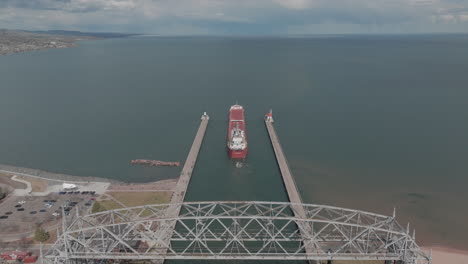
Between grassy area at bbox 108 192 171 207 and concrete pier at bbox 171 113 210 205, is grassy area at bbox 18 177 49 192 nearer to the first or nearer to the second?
grassy area at bbox 108 192 171 207

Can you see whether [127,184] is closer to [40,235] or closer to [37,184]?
[37,184]

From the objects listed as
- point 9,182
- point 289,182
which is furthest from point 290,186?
point 9,182

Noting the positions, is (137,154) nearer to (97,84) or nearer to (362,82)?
(97,84)

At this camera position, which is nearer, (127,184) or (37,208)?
(37,208)

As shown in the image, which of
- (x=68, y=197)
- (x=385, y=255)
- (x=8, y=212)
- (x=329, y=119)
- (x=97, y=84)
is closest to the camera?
(x=385, y=255)

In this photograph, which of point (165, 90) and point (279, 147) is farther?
point (165, 90)

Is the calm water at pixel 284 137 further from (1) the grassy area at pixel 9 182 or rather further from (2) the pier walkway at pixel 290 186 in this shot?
(1) the grassy area at pixel 9 182

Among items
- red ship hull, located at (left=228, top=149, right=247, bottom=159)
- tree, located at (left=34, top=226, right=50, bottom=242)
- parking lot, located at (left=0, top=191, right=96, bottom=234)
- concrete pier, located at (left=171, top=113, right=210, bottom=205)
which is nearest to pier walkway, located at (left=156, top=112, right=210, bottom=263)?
concrete pier, located at (left=171, top=113, right=210, bottom=205)

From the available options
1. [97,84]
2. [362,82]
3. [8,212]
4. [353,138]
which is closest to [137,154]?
[8,212]
